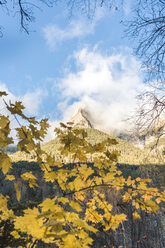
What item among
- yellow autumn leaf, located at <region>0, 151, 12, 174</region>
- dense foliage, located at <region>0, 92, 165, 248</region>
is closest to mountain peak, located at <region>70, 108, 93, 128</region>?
dense foliage, located at <region>0, 92, 165, 248</region>

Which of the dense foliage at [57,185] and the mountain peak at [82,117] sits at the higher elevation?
the mountain peak at [82,117]

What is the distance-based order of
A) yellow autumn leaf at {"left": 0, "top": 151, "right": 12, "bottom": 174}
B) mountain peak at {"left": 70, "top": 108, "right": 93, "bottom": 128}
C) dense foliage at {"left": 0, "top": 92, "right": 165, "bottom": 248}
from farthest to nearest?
1. mountain peak at {"left": 70, "top": 108, "right": 93, "bottom": 128}
2. yellow autumn leaf at {"left": 0, "top": 151, "right": 12, "bottom": 174}
3. dense foliage at {"left": 0, "top": 92, "right": 165, "bottom": 248}

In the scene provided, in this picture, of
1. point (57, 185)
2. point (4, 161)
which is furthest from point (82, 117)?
point (4, 161)

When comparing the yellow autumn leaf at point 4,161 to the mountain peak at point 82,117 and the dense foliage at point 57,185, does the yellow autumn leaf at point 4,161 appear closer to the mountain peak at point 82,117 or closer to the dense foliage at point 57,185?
the dense foliage at point 57,185

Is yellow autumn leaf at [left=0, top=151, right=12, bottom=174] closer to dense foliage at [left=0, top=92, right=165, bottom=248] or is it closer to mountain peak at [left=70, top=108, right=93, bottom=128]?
dense foliage at [left=0, top=92, right=165, bottom=248]

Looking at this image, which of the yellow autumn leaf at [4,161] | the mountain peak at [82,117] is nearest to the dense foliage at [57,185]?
the yellow autumn leaf at [4,161]

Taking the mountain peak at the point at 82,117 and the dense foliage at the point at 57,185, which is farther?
the mountain peak at the point at 82,117

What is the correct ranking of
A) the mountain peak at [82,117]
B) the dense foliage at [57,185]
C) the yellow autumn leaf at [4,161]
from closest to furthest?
the dense foliage at [57,185] < the yellow autumn leaf at [4,161] < the mountain peak at [82,117]

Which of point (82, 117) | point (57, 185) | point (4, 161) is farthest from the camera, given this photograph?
point (82, 117)

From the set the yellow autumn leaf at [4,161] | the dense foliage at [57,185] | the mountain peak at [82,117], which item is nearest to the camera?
the dense foliage at [57,185]

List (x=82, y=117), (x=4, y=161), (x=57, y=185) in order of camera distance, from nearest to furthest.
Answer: (x=4, y=161) → (x=57, y=185) → (x=82, y=117)

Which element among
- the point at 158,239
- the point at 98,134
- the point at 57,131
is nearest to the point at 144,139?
the point at 158,239

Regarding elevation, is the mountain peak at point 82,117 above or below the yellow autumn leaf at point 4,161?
above

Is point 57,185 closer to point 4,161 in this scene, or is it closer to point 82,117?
point 4,161
